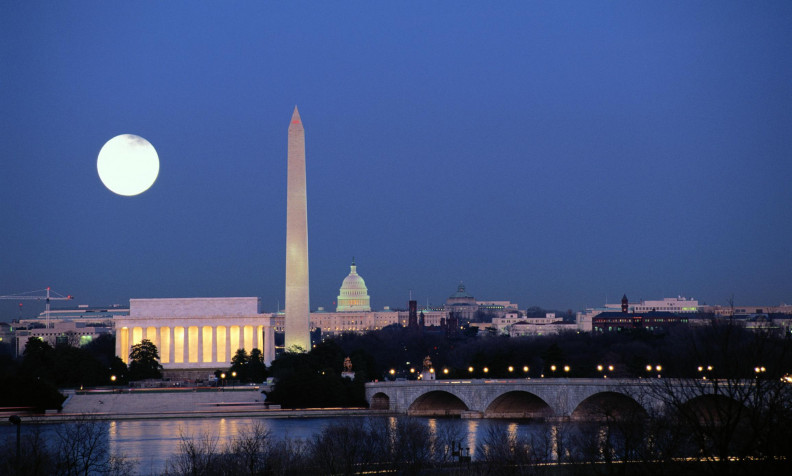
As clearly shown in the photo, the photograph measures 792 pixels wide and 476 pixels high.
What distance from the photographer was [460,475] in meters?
38.2

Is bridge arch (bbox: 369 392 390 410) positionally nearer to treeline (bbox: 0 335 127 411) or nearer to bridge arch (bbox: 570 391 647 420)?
bridge arch (bbox: 570 391 647 420)

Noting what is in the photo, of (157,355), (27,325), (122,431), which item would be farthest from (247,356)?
(27,325)

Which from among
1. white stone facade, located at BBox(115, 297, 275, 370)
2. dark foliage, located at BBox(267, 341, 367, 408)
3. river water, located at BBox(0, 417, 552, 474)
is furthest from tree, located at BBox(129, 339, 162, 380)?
river water, located at BBox(0, 417, 552, 474)

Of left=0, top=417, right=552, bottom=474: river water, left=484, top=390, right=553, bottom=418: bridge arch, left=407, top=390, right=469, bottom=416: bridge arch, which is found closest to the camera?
left=0, top=417, right=552, bottom=474: river water

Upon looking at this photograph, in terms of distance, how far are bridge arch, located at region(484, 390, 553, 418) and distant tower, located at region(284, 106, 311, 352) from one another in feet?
92.1

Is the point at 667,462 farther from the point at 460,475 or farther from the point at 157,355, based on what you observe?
the point at 157,355

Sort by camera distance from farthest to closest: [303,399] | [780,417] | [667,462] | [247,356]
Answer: [247,356], [303,399], [667,462], [780,417]

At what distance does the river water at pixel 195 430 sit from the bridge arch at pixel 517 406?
7.04ft

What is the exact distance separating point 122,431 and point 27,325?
12785 centimetres

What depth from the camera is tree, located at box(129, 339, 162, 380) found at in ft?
331

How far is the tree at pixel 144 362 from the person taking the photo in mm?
101000

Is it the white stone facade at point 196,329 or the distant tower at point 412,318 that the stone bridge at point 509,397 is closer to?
the white stone facade at point 196,329

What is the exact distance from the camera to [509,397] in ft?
242

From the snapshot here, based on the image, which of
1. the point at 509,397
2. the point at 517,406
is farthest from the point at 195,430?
the point at 517,406
